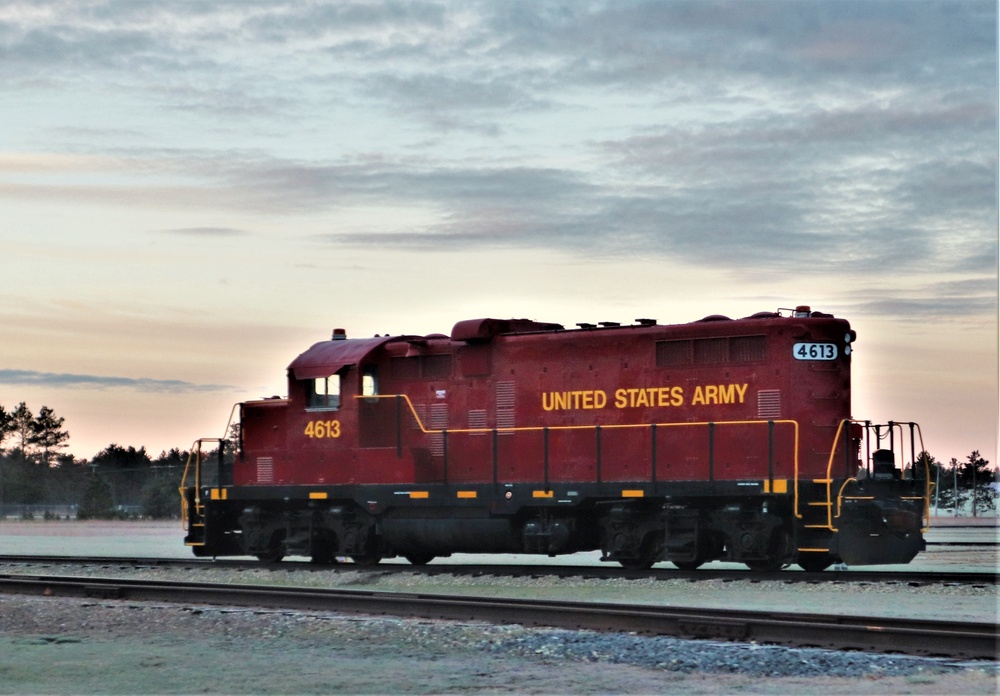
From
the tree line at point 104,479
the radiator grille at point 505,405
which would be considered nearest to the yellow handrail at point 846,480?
the radiator grille at point 505,405

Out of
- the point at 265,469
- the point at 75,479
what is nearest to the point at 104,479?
the point at 75,479

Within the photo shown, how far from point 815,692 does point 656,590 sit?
828 cm

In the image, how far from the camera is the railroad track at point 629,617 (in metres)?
11.3

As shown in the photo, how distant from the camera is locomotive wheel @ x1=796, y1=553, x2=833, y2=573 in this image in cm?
1975

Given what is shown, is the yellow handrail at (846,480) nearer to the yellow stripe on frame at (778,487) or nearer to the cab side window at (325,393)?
the yellow stripe on frame at (778,487)

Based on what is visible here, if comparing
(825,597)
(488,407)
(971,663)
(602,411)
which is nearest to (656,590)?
(825,597)

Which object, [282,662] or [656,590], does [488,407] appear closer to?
[656,590]

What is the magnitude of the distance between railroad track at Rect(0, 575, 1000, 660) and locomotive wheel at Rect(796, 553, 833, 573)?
6.60 m

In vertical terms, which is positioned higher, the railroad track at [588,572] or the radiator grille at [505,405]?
the radiator grille at [505,405]

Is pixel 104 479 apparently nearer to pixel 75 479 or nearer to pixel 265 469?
pixel 75 479

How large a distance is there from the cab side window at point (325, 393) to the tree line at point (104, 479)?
136ft

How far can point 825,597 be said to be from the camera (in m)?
16.4

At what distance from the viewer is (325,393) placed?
23453mm

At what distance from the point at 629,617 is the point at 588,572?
7.11m
